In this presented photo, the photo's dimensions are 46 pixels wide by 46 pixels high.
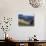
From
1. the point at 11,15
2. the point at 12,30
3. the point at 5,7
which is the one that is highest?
the point at 5,7

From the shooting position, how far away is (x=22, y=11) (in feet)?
17.0

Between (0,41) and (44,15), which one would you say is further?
(44,15)

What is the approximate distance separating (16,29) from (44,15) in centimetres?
127

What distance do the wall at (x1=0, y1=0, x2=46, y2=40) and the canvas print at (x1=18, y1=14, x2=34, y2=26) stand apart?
149 mm

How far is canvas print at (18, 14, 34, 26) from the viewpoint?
5.17 metres

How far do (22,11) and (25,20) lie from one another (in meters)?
0.37

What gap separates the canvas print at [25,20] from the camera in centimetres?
517

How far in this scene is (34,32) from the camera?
520cm

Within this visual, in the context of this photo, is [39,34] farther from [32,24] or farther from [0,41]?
[0,41]

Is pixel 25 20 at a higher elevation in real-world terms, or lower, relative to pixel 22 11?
lower

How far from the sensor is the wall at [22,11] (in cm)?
509

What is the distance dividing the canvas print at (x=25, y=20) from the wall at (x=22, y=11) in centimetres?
15

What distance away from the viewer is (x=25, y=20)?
5199 mm

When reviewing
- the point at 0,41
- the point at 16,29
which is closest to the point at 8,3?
the point at 16,29
